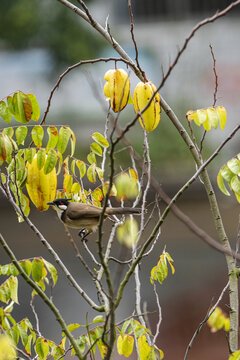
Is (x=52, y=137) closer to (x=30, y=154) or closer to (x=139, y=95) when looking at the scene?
(x=30, y=154)

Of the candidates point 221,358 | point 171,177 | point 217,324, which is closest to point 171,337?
point 221,358

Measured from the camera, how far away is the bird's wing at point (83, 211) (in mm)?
2706

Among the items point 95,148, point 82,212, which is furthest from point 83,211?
point 95,148

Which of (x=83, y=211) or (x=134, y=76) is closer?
(x=83, y=211)

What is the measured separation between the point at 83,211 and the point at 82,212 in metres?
0.01

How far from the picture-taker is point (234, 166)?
222 cm

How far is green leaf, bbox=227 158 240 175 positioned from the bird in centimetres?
51

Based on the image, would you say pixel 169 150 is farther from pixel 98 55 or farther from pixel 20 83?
pixel 20 83

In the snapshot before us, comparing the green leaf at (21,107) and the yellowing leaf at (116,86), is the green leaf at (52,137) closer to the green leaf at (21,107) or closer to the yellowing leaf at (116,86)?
the green leaf at (21,107)

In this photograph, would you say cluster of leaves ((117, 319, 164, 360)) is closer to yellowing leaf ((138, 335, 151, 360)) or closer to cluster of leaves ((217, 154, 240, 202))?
yellowing leaf ((138, 335, 151, 360))

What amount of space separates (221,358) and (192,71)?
39.3 ft

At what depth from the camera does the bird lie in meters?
2.68

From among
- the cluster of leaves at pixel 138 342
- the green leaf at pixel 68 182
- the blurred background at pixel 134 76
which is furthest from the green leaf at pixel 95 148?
the blurred background at pixel 134 76

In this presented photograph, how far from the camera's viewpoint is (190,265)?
35.3 feet
